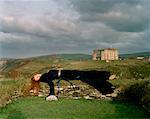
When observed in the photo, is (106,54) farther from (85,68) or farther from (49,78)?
(49,78)

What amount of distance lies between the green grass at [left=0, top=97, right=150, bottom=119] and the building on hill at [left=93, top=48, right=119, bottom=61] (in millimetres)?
7243

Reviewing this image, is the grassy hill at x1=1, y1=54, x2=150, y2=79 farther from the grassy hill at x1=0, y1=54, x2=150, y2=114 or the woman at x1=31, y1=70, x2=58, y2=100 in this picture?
the woman at x1=31, y1=70, x2=58, y2=100

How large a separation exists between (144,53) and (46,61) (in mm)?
5156

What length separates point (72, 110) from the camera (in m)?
10.5

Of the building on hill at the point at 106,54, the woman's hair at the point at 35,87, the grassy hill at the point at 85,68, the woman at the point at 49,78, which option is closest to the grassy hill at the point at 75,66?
the grassy hill at the point at 85,68

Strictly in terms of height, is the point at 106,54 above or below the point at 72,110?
above

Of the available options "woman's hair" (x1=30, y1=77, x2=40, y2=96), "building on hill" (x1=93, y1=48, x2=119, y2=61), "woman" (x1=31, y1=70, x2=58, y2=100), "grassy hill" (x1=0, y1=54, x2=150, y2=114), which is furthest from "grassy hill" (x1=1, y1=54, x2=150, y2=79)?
"woman" (x1=31, y1=70, x2=58, y2=100)

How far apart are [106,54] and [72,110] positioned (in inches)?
384

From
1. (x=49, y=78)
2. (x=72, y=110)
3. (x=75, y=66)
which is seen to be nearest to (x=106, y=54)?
(x=75, y=66)

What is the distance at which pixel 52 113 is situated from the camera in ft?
32.7

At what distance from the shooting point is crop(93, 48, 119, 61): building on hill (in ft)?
64.1

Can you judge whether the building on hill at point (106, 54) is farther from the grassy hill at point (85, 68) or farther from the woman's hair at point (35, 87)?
the woman's hair at point (35, 87)

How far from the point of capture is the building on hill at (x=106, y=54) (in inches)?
769

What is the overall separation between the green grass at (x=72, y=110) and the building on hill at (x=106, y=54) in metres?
7.24
